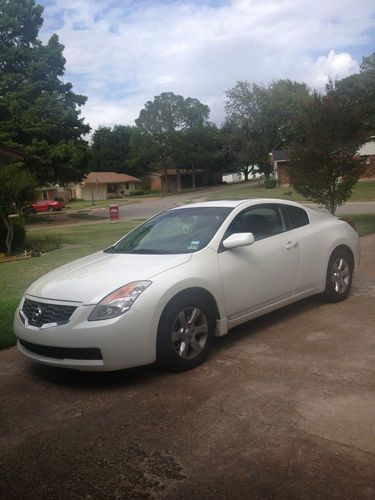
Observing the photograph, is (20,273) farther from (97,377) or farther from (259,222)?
(97,377)

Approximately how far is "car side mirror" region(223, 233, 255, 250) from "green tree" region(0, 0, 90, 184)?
26307 mm

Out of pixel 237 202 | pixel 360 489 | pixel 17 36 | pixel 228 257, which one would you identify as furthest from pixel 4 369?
pixel 17 36

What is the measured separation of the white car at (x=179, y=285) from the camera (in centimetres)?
424

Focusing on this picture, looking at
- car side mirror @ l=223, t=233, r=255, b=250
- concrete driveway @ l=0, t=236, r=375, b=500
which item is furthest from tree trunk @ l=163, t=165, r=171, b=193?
concrete driveway @ l=0, t=236, r=375, b=500

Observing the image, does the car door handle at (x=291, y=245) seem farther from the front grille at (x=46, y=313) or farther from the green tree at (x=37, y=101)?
the green tree at (x=37, y=101)

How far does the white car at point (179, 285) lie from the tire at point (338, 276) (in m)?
0.01

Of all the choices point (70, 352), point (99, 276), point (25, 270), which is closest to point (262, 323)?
point (99, 276)

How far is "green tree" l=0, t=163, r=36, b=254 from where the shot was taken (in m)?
13.4

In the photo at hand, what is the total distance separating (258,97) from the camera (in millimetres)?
62062

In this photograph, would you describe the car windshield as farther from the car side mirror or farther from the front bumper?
the front bumper

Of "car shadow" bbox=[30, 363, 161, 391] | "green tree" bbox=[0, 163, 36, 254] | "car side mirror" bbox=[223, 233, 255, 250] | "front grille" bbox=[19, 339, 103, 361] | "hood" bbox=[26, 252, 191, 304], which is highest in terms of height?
"green tree" bbox=[0, 163, 36, 254]

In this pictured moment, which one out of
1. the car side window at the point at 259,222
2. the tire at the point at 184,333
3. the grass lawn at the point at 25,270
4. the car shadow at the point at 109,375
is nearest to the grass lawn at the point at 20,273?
the grass lawn at the point at 25,270

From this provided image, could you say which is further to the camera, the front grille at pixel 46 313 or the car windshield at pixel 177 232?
the car windshield at pixel 177 232

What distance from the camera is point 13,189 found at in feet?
43.8
